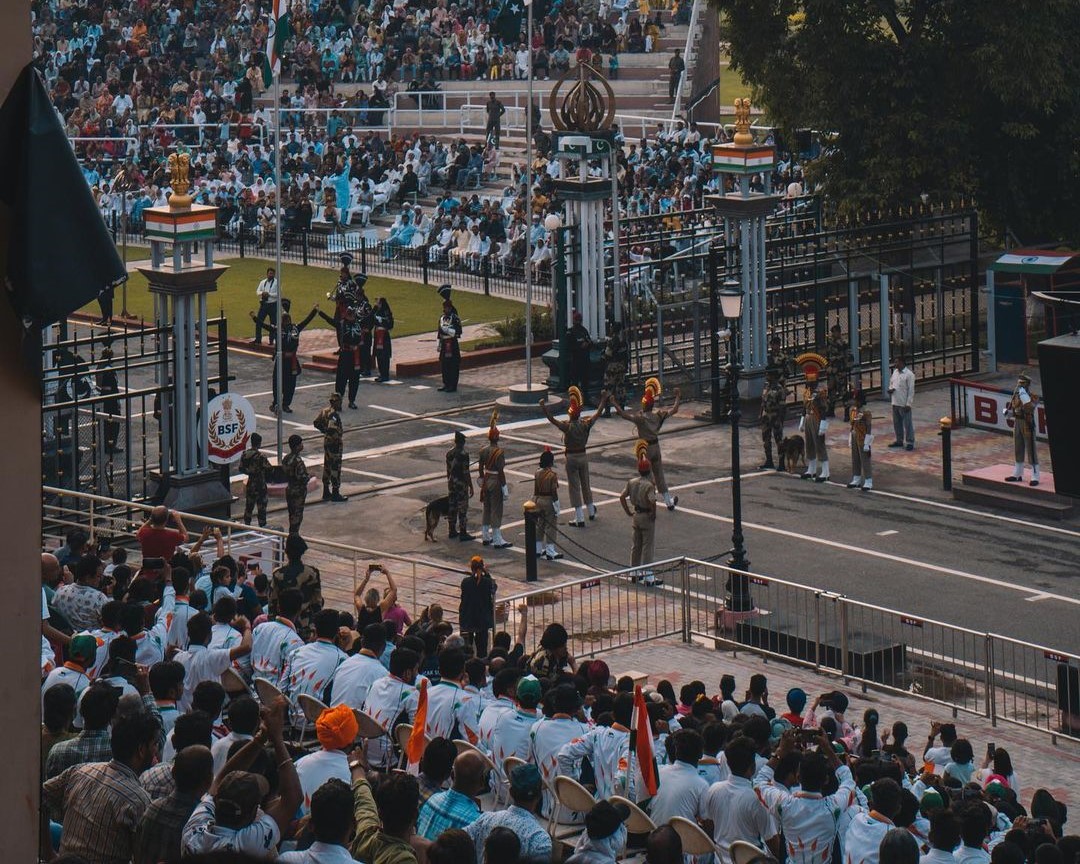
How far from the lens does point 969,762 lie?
1488 cm

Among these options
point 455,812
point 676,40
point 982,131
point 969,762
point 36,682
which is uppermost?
point 676,40

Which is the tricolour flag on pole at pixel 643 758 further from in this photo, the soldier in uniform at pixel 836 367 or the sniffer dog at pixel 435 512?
the soldier in uniform at pixel 836 367

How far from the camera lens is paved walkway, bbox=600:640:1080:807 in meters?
17.5

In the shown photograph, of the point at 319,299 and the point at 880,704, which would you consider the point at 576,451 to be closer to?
the point at 880,704

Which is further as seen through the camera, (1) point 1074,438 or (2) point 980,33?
(2) point 980,33

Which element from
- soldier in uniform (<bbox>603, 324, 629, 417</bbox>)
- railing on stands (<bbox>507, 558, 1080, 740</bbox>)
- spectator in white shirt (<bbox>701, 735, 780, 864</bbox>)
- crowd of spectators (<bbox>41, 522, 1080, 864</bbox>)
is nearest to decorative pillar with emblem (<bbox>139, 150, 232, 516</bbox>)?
railing on stands (<bbox>507, 558, 1080, 740</bbox>)

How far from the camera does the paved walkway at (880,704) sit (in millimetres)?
17484

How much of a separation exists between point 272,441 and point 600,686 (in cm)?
1622

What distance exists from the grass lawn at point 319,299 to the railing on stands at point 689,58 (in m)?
13.6

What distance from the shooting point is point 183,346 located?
982 inches

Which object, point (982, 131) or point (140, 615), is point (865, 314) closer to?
point (982, 131)

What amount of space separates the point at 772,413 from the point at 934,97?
9573mm

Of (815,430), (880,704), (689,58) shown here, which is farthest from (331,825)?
(689,58)

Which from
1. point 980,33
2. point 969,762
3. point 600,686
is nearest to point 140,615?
point 600,686
